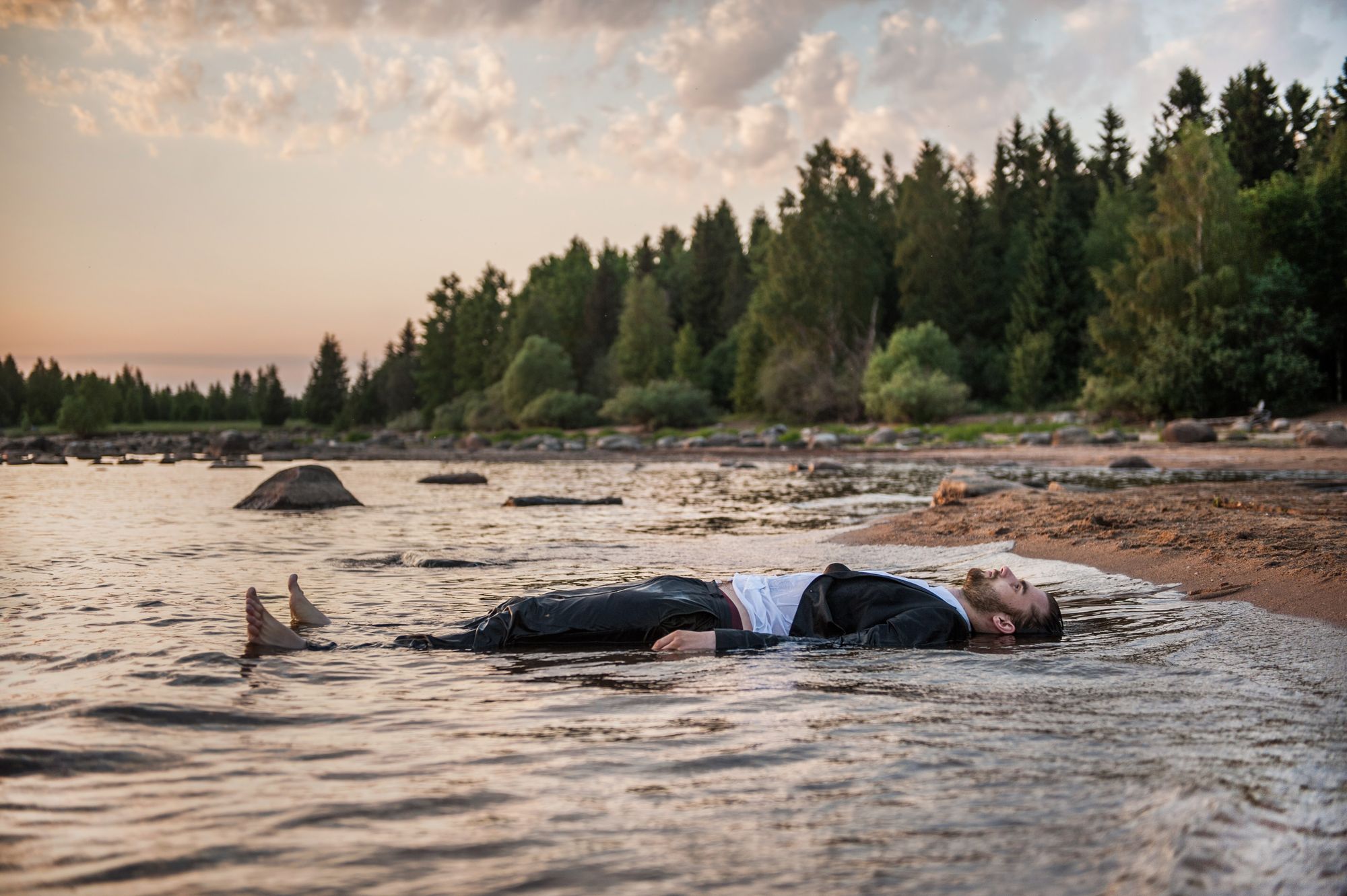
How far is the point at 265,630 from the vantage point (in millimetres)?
5344

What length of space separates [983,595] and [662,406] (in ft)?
178

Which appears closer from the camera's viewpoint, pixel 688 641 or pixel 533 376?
pixel 688 641

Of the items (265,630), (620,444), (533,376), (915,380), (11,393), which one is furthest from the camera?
(11,393)

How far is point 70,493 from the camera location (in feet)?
66.1

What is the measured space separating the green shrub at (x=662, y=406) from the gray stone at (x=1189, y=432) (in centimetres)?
3217

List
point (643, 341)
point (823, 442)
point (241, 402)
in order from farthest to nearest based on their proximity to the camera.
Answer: point (241, 402), point (643, 341), point (823, 442)

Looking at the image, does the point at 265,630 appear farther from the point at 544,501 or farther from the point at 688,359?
the point at 688,359

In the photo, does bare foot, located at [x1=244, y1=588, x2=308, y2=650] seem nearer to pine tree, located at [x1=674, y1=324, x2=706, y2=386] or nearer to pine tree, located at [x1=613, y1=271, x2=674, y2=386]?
pine tree, located at [x1=674, y1=324, x2=706, y2=386]

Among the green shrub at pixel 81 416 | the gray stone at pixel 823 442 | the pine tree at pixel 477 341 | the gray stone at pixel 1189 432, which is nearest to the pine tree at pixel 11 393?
the green shrub at pixel 81 416

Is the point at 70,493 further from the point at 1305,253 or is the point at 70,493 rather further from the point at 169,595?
the point at 1305,253

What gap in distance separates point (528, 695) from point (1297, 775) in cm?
308

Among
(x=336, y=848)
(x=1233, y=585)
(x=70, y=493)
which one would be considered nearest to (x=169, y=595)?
(x=336, y=848)

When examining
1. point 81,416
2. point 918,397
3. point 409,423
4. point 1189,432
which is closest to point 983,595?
point 1189,432

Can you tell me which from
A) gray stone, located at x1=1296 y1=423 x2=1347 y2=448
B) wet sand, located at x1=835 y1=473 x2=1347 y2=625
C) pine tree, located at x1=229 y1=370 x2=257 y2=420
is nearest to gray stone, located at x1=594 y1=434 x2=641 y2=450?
gray stone, located at x1=1296 y1=423 x2=1347 y2=448
